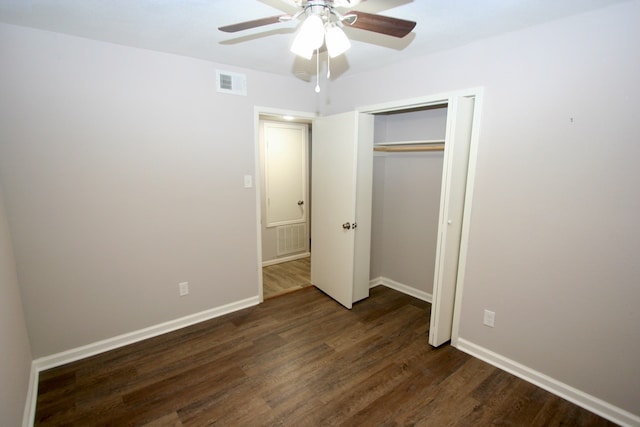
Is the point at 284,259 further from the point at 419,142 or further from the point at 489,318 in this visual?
the point at 489,318

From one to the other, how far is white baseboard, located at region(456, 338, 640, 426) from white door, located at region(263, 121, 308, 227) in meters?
2.99

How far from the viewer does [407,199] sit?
11.1 feet

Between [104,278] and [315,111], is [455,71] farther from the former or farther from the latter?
[104,278]

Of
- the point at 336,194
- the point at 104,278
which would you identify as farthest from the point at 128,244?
the point at 336,194

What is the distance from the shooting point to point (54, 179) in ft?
6.98

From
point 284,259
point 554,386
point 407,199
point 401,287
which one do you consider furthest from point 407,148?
point 284,259

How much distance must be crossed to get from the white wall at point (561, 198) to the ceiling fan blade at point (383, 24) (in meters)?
1.10

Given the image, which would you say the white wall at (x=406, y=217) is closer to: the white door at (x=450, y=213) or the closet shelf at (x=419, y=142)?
the closet shelf at (x=419, y=142)

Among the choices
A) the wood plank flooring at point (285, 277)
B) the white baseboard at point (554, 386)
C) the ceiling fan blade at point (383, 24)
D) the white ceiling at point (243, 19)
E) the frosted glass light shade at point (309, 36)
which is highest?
the white ceiling at point (243, 19)

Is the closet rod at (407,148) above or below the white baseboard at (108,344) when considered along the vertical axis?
above

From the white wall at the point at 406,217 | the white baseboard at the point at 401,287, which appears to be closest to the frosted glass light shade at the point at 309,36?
the white wall at the point at 406,217

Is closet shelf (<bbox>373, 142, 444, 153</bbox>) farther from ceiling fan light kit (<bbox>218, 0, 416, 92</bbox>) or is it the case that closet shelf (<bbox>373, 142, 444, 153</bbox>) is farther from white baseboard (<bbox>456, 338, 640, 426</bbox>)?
white baseboard (<bbox>456, 338, 640, 426</bbox>)

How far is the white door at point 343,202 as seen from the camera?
2.92 metres

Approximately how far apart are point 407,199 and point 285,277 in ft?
6.45
